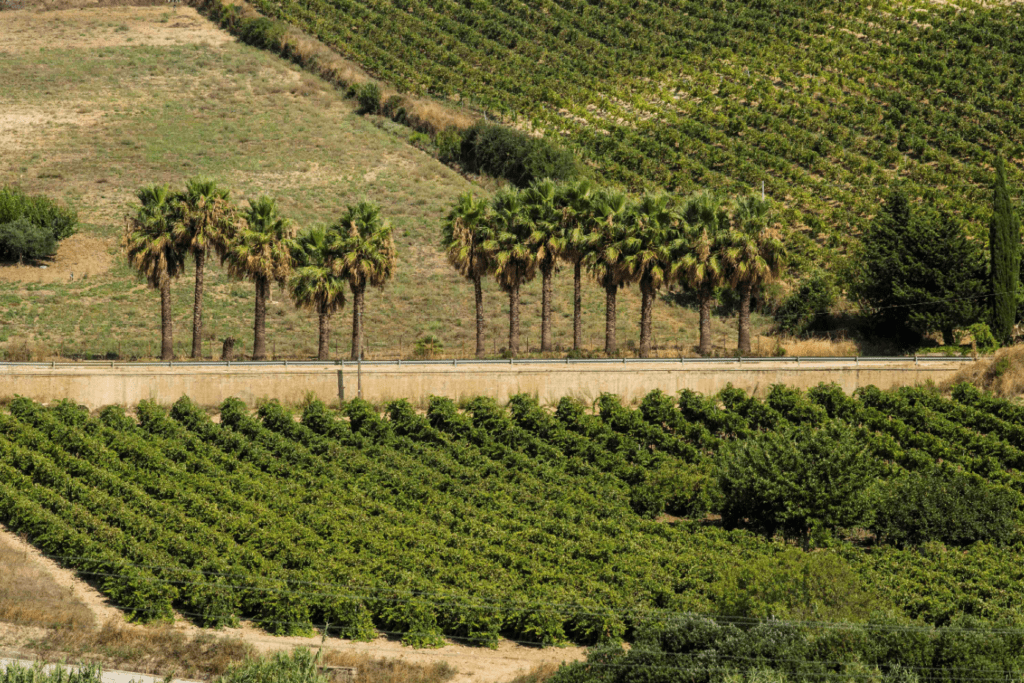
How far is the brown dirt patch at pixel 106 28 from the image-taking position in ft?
396

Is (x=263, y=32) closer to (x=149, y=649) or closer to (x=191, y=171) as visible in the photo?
(x=191, y=171)

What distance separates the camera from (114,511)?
37.8 m

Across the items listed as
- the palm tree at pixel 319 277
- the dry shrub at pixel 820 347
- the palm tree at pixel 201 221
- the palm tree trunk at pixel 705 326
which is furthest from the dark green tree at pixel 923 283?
the palm tree at pixel 201 221

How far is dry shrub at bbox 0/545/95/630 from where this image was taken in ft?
104

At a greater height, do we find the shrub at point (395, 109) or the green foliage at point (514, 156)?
the shrub at point (395, 109)

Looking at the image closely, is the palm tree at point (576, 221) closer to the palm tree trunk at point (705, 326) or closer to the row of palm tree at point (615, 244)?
the row of palm tree at point (615, 244)

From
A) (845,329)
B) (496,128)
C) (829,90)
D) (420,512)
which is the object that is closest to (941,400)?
(845,329)

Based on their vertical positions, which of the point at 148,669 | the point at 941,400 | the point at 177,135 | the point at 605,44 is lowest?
the point at 148,669

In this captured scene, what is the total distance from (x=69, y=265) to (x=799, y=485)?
169ft

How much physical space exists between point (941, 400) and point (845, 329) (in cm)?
1442

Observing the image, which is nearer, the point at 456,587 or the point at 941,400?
the point at 456,587

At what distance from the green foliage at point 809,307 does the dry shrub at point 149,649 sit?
43423 millimetres

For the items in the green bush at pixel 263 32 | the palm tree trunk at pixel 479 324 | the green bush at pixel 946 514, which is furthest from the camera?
the green bush at pixel 263 32

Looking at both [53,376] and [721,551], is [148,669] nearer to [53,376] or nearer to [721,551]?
[721,551]
